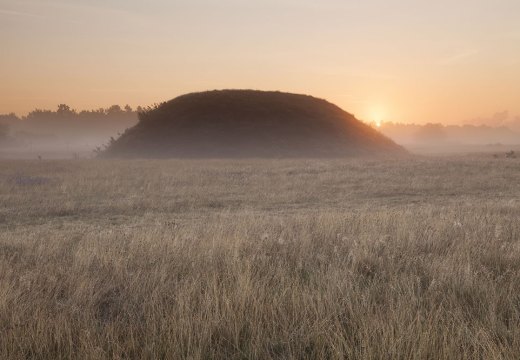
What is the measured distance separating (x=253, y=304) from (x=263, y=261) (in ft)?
5.90

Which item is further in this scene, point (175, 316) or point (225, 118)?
point (225, 118)

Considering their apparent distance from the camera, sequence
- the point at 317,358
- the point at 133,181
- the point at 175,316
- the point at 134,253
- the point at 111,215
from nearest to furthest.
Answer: the point at 317,358, the point at 175,316, the point at 134,253, the point at 111,215, the point at 133,181

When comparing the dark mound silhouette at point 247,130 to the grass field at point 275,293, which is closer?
the grass field at point 275,293

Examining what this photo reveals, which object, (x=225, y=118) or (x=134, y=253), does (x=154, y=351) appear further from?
(x=225, y=118)

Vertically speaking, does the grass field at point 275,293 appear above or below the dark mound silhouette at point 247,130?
below

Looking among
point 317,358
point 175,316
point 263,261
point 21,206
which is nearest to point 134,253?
point 263,261

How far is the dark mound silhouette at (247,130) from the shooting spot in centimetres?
6147

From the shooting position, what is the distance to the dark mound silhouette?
6147 centimetres

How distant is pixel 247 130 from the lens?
65562 millimetres

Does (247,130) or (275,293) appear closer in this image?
(275,293)

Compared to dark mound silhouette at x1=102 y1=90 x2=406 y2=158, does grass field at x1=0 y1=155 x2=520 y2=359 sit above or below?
below

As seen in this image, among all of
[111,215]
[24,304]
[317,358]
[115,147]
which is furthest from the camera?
[115,147]

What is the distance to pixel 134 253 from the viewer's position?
22.2 feet

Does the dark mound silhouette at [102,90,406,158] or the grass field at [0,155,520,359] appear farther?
the dark mound silhouette at [102,90,406,158]
